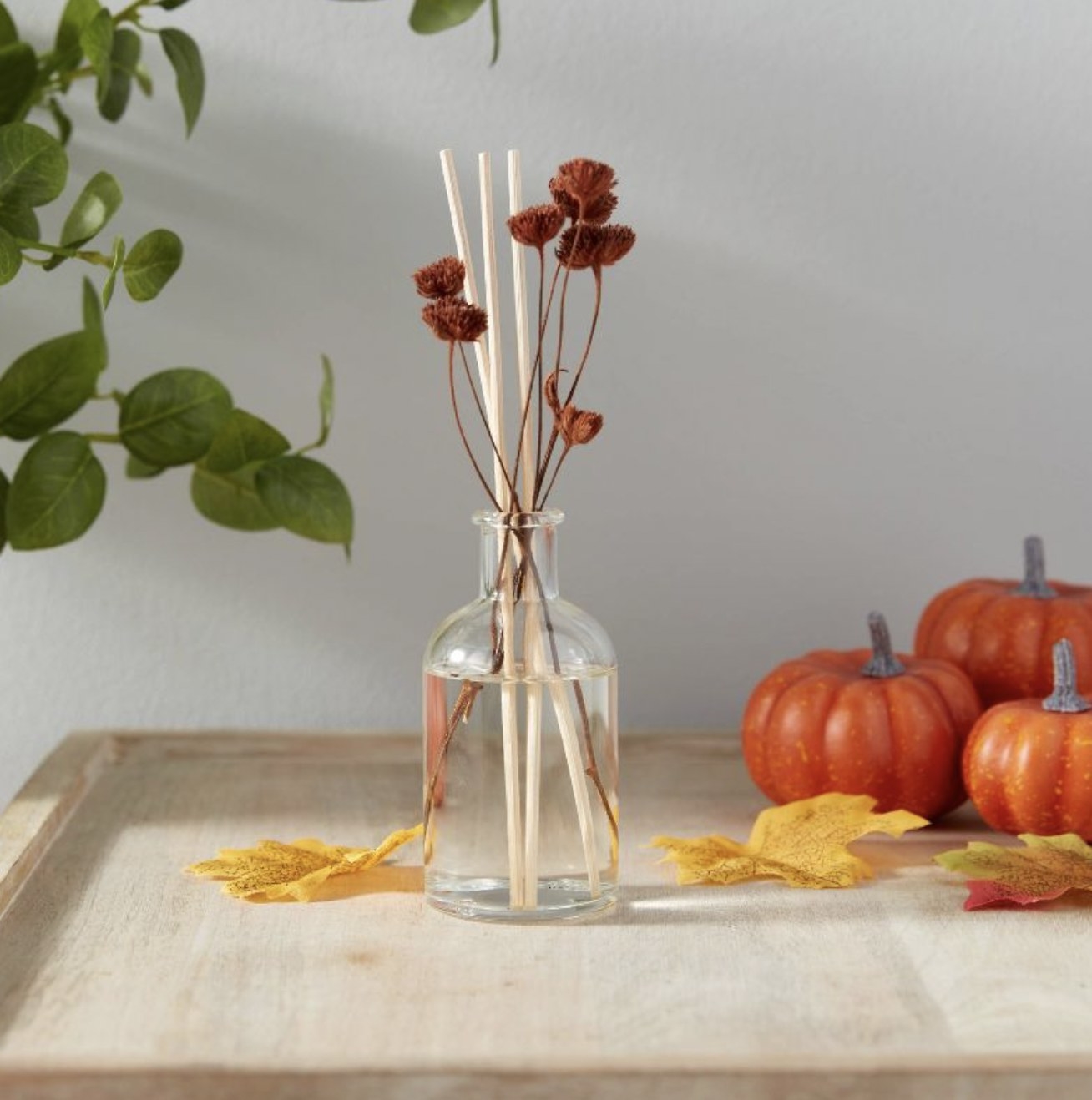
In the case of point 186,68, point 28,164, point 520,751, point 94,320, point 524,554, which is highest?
point 186,68

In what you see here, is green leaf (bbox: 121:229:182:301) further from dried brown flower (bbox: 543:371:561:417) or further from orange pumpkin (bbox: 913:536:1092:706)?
orange pumpkin (bbox: 913:536:1092:706)

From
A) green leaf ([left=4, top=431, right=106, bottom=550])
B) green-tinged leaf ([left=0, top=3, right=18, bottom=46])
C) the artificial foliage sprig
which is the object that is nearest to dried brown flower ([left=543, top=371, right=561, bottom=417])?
the artificial foliage sprig

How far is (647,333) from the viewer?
1211 millimetres

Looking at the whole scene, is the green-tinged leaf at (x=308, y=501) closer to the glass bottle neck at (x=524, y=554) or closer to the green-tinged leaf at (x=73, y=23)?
the glass bottle neck at (x=524, y=554)

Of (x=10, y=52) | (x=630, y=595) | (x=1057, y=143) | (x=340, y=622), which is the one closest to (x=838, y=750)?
(x=630, y=595)

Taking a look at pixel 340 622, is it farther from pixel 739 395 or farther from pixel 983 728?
pixel 983 728

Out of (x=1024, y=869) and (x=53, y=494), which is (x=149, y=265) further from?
(x=1024, y=869)

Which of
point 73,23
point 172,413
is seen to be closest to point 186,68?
point 73,23

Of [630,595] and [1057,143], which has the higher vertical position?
[1057,143]

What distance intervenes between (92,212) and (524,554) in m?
0.32

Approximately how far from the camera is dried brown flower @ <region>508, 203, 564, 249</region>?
782mm

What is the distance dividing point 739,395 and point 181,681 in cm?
49

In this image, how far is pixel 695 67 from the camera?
1188mm

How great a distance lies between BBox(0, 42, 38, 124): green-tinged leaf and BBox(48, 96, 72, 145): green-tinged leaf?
0.77ft
